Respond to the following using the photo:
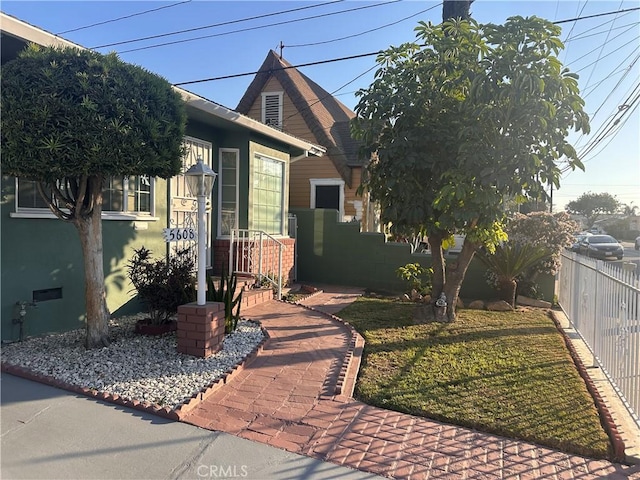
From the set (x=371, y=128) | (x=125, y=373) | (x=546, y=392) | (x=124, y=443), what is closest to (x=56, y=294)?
(x=125, y=373)

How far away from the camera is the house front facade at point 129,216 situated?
17.5ft

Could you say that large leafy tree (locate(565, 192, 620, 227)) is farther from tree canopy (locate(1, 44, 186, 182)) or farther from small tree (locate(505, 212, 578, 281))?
tree canopy (locate(1, 44, 186, 182))

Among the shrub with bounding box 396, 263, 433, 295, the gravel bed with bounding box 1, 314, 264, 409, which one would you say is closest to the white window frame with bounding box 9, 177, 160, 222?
the gravel bed with bounding box 1, 314, 264, 409

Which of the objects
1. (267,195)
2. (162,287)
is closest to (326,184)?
(267,195)

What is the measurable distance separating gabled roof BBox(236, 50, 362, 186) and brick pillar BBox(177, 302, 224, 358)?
1075 centimetres

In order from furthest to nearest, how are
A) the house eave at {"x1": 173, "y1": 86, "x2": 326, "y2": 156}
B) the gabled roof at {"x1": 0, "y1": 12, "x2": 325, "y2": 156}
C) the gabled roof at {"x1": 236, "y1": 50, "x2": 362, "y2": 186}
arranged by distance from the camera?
1. the gabled roof at {"x1": 236, "y1": 50, "x2": 362, "y2": 186}
2. the house eave at {"x1": 173, "y1": 86, "x2": 326, "y2": 156}
3. the gabled roof at {"x1": 0, "y1": 12, "x2": 325, "y2": 156}

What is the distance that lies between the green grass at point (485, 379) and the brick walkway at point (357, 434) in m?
0.20

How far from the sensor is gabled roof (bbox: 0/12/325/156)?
4605 mm

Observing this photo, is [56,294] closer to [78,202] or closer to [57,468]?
[78,202]

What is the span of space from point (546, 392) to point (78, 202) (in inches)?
210

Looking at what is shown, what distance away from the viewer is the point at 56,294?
5910 millimetres

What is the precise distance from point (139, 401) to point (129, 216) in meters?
3.80

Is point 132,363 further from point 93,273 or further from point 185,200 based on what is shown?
point 185,200

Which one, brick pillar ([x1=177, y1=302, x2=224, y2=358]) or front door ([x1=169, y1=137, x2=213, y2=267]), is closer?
brick pillar ([x1=177, y1=302, x2=224, y2=358])
